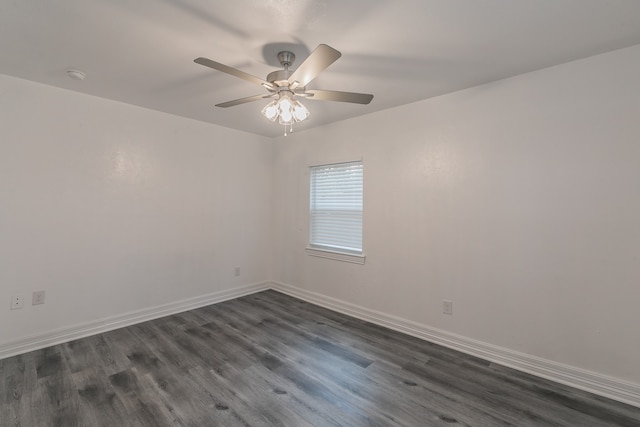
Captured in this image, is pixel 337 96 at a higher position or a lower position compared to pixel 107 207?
higher

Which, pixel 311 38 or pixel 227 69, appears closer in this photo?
pixel 227 69

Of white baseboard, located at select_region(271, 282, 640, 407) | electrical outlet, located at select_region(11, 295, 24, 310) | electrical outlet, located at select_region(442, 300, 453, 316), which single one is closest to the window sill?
white baseboard, located at select_region(271, 282, 640, 407)

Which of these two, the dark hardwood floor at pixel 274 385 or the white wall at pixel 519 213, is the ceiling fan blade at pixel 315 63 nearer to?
the white wall at pixel 519 213

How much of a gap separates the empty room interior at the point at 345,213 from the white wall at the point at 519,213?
0.05 feet

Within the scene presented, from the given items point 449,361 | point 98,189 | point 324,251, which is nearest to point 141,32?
point 98,189

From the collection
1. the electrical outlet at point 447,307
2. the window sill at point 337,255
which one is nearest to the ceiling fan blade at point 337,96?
the window sill at point 337,255

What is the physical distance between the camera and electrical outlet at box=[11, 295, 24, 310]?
2398 millimetres

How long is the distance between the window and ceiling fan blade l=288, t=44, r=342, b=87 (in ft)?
5.88

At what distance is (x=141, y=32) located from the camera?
175 cm

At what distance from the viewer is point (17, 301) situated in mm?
2418

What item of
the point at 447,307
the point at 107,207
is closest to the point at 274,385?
the point at 447,307

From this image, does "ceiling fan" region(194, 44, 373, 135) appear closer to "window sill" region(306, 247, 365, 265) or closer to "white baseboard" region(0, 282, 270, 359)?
"window sill" region(306, 247, 365, 265)

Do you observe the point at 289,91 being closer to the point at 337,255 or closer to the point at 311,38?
the point at 311,38

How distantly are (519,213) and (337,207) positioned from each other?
1.97 meters
